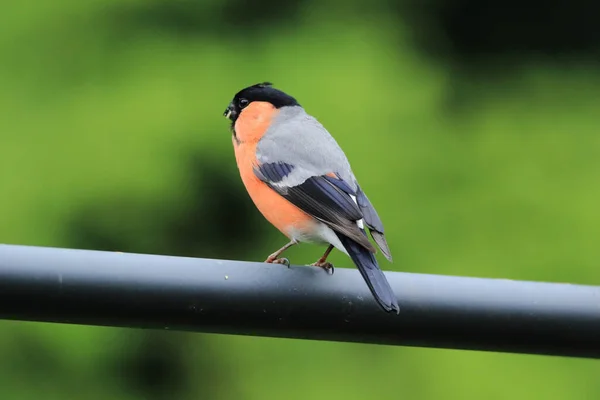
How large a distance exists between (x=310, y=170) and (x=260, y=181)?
15 centimetres

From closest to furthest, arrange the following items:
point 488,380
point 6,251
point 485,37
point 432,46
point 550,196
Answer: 1. point 6,251
2. point 488,380
3. point 550,196
4. point 432,46
5. point 485,37

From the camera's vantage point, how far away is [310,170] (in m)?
2.38

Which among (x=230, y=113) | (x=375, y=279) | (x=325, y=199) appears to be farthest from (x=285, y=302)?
(x=230, y=113)

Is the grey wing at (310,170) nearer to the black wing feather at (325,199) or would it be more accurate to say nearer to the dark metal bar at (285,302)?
the black wing feather at (325,199)

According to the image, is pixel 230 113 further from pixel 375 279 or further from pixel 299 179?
pixel 375 279

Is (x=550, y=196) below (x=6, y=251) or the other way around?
the other way around

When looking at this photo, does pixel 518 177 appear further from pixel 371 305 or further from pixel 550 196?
pixel 371 305

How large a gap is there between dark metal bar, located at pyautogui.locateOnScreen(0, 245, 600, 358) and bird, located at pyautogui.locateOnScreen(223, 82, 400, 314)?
0.72 ft

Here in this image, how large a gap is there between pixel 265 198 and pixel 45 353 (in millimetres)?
1330

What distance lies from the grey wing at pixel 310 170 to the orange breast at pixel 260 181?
0.09 ft

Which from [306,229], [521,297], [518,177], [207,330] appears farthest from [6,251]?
[518,177]

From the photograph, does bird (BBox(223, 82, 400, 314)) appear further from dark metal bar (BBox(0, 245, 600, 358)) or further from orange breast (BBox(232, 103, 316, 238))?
dark metal bar (BBox(0, 245, 600, 358))

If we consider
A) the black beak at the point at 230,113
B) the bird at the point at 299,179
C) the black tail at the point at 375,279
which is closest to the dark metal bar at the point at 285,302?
the black tail at the point at 375,279

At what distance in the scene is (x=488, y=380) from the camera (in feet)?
10.6
